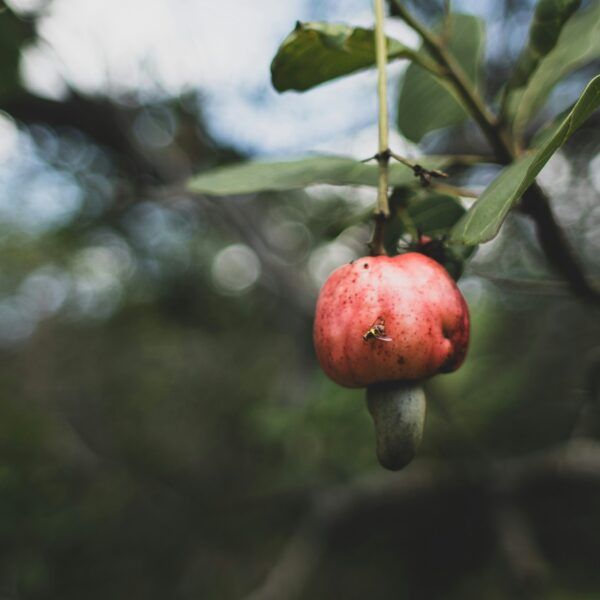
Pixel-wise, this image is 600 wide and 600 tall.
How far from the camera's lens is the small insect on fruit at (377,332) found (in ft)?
1.70

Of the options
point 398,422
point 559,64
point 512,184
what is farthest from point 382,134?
point 559,64

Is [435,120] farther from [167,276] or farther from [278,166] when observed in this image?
[167,276]

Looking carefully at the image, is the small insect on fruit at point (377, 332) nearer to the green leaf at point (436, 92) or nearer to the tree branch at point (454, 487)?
the green leaf at point (436, 92)

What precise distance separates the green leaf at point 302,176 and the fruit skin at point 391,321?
0.53ft

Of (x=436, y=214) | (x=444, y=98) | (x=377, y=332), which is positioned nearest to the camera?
(x=377, y=332)

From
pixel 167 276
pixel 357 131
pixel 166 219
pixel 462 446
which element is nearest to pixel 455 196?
pixel 357 131

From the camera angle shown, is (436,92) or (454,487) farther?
(454,487)

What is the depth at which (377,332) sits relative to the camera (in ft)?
1.72

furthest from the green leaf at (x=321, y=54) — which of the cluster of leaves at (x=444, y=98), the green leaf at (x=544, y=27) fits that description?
the green leaf at (x=544, y=27)

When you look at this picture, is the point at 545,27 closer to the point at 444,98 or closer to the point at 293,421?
the point at 444,98

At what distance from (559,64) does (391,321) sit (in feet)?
1.67

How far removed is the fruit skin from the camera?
1.76 feet

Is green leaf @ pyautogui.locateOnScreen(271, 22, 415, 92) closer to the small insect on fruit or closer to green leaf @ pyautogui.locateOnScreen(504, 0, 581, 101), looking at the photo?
green leaf @ pyautogui.locateOnScreen(504, 0, 581, 101)

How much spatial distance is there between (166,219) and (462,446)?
8.23ft
